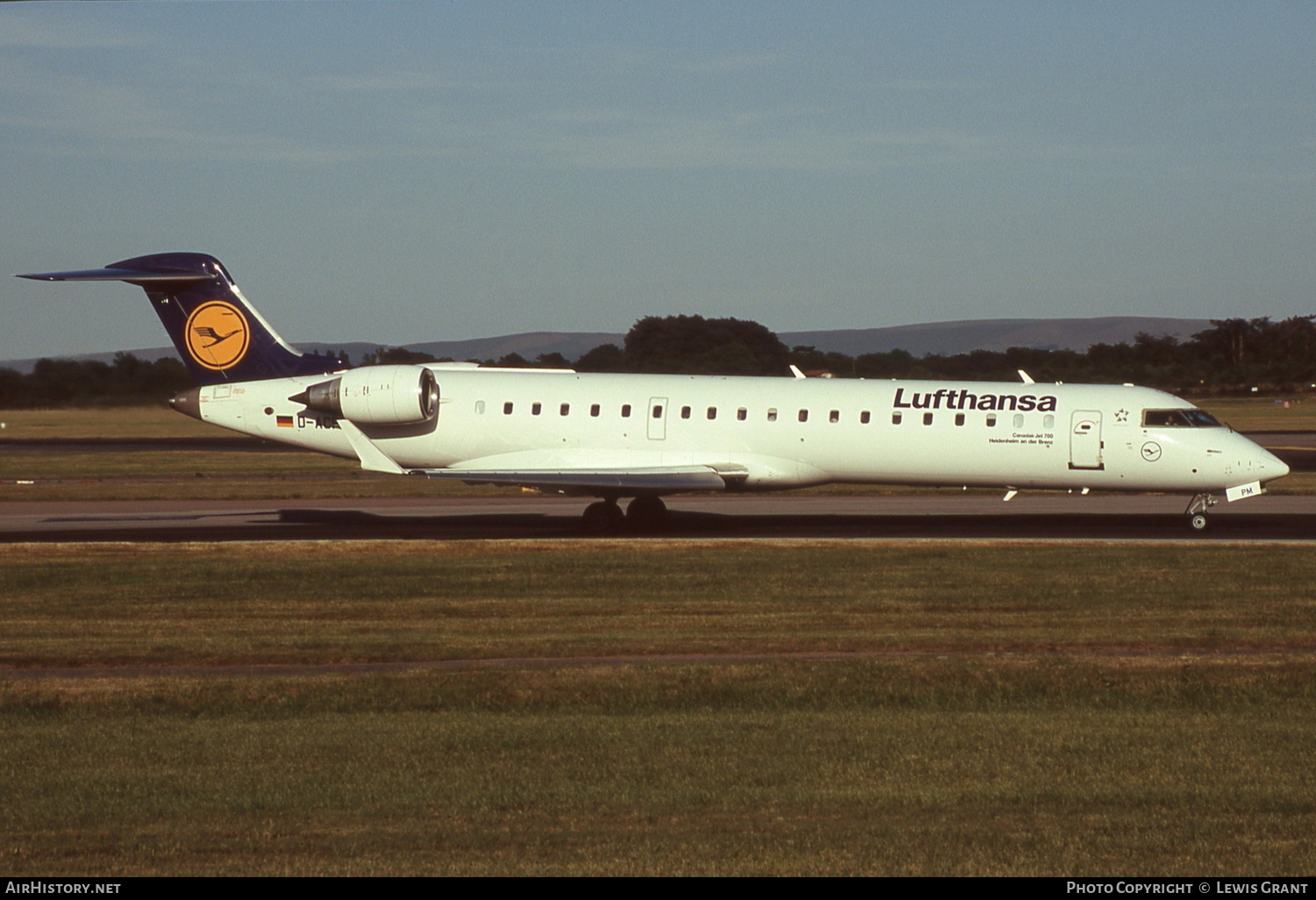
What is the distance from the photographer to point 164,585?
20.9m

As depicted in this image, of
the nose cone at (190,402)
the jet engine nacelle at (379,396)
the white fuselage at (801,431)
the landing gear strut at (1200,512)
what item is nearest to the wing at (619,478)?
the white fuselage at (801,431)

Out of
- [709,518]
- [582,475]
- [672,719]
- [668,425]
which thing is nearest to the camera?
[672,719]

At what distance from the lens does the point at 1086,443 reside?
27109mm

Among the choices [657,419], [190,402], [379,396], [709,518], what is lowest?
[709,518]

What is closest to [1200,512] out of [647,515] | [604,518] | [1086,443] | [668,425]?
[1086,443]

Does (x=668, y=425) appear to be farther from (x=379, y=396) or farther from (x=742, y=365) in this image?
(x=742, y=365)

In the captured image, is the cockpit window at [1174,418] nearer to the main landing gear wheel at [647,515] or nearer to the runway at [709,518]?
the runway at [709,518]

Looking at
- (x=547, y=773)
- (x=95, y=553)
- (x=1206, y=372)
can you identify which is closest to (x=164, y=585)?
(x=95, y=553)

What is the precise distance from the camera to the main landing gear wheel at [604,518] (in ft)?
94.4

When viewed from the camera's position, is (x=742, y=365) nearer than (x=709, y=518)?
No

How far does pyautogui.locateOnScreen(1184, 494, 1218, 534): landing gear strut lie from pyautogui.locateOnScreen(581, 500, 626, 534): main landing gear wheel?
11.4 metres

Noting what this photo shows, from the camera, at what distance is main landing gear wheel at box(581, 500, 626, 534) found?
28.8 m

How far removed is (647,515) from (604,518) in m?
0.98

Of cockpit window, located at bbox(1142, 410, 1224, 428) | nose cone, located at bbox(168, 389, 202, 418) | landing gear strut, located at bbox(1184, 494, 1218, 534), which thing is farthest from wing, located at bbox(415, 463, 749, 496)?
landing gear strut, located at bbox(1184, 494, 1218, 534)
